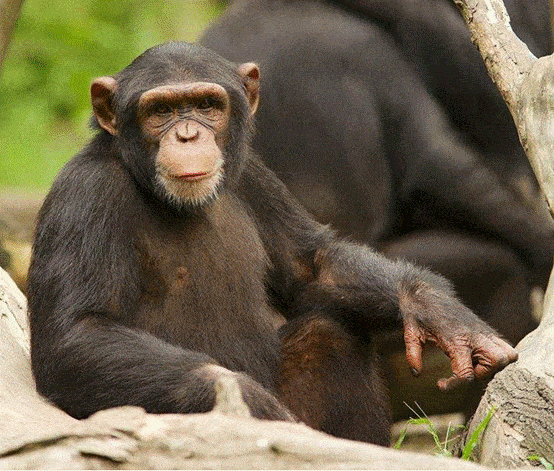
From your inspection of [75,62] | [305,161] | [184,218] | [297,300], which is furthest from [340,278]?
[75,62]

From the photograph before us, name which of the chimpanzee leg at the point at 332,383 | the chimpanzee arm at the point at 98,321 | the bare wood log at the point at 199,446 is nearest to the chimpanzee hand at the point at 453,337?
the chimpanzee leg at the point at 332,383

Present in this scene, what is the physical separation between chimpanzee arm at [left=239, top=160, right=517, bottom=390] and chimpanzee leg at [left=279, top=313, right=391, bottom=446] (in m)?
0.12

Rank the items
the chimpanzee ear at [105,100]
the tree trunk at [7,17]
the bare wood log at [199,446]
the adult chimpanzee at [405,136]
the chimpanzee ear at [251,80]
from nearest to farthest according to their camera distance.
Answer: the bare wood log at [199,446] → the chimpanzee ear at [105,100] → the chimpanzee ear at [251,80] → the tree trunk at [7,17] → the adult chimpanzee at [405,136]

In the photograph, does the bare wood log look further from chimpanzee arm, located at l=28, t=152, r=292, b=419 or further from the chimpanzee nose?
the chimpanzee nose

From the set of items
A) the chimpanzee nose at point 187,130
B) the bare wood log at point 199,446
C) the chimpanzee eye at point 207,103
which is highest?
the chimpanzee eye at point 207,103

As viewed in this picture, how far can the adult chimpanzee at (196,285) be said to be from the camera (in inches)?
178

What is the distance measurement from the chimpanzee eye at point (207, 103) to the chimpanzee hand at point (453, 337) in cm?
115

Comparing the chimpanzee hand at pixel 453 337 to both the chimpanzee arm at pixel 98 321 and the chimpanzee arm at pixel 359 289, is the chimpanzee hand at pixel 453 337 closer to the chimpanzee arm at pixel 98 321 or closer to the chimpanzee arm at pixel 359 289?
the chimpanzee arm at pixel 359 289

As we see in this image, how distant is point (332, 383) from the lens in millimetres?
5219

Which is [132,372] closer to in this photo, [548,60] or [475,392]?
[548,60]

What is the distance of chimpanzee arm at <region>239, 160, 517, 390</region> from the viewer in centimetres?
490

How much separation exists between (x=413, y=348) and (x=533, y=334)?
478mm

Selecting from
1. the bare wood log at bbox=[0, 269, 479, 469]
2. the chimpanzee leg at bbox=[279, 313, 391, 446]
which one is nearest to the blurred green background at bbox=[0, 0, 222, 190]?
the chimpanzee leg at bbox=[279, 313, 391, 446]

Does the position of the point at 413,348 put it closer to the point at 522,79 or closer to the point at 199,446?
the point at 522,79
